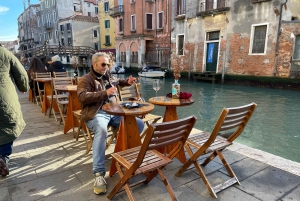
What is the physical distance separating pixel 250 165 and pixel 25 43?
5166 centimetres

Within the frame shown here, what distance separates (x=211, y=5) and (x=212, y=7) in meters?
0.18

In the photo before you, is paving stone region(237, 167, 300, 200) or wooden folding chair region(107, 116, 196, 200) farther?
paving stone region(237, 167, 300, 200)

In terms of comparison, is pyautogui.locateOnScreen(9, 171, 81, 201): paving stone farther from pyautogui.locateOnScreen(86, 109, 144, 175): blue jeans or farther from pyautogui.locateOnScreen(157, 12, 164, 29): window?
pyautogui.locateOnScreen(157, 12, 164, 29): window

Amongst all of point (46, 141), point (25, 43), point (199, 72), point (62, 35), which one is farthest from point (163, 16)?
point (25, 43)

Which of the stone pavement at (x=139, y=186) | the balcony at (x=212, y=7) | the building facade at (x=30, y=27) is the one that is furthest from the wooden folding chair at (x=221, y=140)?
the building facade at (x=30, y=27)

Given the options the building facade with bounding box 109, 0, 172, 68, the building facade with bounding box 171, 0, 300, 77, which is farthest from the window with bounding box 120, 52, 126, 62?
the building facade with bounding box 171, 0, 300, 77

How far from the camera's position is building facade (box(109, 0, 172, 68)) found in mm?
20094

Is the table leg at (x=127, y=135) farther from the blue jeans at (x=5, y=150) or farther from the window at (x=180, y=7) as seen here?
the window at (x=180, y=7)

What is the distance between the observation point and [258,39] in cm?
1223

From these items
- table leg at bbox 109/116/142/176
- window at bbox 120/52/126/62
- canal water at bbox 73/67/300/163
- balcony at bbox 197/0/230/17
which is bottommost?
canal water at bbox 73/67/300/163

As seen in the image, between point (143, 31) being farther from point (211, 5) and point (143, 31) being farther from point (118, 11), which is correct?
point (211, 5)

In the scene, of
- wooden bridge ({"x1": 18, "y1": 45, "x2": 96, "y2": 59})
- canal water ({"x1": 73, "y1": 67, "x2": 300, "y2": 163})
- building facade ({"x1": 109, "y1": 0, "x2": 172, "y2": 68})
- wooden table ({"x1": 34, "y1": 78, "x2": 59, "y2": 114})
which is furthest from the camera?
wooden bridge ({"x1": 18, "y1": 45, "x2": 96, "y2": 59})

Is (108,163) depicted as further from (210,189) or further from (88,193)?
(210,189)

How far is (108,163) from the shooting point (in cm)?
262
